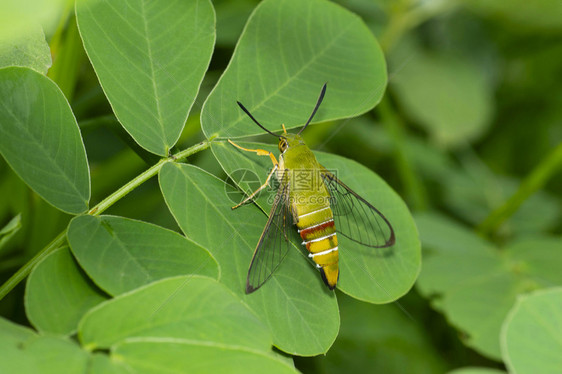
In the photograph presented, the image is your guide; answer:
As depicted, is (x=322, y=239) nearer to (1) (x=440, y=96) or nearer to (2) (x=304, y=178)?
(2) (x=304, y=178)

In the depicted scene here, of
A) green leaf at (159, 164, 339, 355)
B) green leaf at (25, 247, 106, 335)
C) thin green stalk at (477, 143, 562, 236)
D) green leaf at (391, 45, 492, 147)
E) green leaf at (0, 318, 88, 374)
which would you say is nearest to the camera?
green leaf at (0, 318, 88, 374)

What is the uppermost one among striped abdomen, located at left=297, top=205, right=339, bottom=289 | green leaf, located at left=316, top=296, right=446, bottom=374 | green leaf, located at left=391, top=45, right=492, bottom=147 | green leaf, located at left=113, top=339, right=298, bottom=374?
green leaf, located at left=113, top=339, right=298, bottom=374

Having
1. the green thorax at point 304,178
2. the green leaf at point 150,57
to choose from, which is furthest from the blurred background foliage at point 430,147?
the green thorax at point 304,178

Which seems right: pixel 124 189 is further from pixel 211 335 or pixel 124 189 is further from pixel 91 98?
pixel 91 98

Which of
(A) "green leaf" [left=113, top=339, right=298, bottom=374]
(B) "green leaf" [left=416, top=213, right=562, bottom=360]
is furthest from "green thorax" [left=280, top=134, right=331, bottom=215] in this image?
(B) "green leaf" [left=416, top=213, right=562, bottom=360]

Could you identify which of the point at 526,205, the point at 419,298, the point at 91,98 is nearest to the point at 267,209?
the point at 91,98

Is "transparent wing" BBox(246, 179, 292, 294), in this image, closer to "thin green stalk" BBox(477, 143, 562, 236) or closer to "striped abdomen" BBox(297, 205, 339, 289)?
"striped abdomen" BBox(297, 205, 339, 289)

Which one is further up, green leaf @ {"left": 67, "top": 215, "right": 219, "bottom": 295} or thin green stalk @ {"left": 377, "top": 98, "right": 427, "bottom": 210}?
green leaf @ {"left": 67, "top": 215, "right": 219, "bottom": 295}
